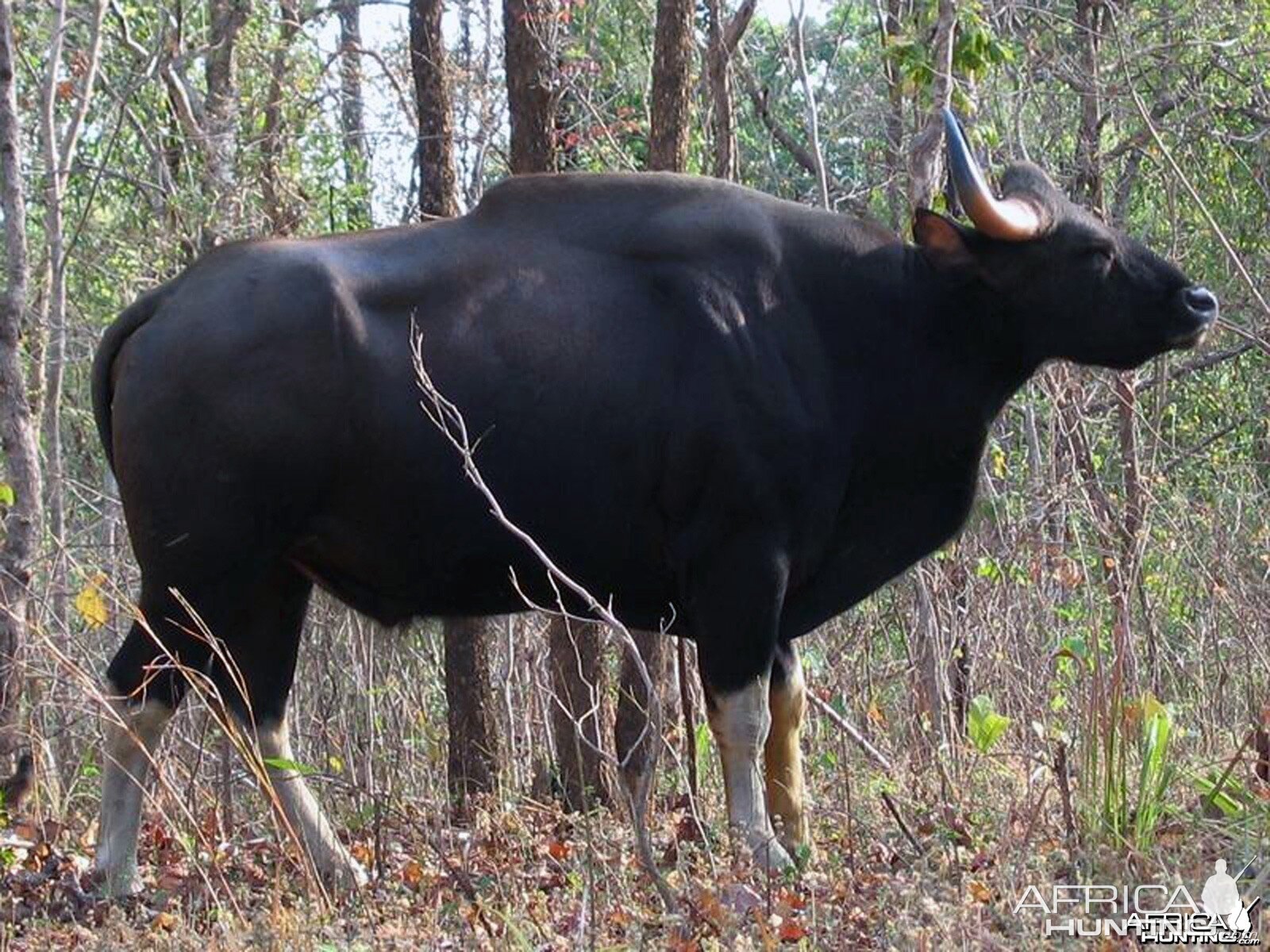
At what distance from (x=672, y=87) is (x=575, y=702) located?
272 cm

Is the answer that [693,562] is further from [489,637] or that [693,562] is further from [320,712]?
[320,712]

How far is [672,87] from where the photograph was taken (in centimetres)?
872

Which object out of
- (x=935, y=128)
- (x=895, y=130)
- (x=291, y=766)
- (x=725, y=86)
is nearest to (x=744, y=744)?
(x=291, y=766)

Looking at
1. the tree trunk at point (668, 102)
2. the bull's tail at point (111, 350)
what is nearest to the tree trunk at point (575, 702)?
the tree trunk at point (668, 102)

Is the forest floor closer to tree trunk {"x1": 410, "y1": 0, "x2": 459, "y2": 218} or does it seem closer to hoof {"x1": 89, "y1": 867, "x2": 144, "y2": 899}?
hoof {"x1": 89, "y1": 867, "x2": 144, "y2": 899}

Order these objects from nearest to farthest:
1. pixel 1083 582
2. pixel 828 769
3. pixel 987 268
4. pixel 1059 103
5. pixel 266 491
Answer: pixel 266 491 < pixel 987 268 < pixel 828 769 < pixel 1083 582 < pixel 1059 103

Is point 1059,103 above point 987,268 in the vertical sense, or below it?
above

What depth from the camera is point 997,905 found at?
17.8 ft

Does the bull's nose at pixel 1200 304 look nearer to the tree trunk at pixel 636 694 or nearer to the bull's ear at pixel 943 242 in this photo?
the bull's ear at pixel 943 242

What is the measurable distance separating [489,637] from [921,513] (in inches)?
95.0

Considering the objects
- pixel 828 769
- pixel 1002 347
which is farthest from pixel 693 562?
pixel 828 769

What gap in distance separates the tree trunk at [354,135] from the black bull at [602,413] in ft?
18.9

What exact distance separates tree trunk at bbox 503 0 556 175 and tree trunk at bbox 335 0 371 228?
398cm

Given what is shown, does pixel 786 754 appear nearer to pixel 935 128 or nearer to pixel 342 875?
pixel 342 875
